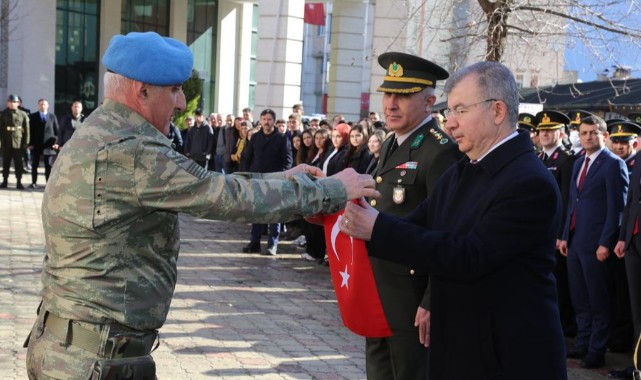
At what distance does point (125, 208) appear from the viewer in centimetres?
337

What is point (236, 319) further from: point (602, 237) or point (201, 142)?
point (201, 142)

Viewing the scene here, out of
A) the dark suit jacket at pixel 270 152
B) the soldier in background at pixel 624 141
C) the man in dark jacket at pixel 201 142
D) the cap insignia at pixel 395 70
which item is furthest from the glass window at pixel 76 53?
the cap insignia at pixel 395 70

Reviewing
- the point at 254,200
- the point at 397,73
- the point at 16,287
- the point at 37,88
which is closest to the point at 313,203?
the point at 254,200

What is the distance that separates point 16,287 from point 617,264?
653 cm

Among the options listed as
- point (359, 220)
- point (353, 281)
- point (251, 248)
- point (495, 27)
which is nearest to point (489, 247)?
point (359, 220)

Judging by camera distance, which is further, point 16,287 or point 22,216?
point 22,216

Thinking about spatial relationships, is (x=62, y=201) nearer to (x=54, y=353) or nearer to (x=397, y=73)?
(x=54, y=353)

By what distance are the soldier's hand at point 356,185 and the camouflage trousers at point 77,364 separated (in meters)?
1.02

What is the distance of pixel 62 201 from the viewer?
342 centimetres

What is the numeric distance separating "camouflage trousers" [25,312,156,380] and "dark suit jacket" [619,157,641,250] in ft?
19.6

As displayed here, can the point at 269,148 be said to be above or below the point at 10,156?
above

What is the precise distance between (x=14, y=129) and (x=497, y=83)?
18.8 m

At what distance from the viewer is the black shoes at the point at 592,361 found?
854 cm

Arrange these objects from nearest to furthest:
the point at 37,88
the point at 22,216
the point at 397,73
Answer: the point at 397,73 < the point at 22,216 < the point at 37,88
